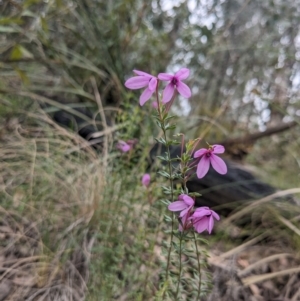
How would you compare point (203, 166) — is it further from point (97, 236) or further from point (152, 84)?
point (97, 236)

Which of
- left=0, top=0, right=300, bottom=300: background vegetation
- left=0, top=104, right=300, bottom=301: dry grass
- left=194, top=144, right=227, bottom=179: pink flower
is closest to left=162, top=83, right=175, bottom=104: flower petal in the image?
left=194, top=144, right=227, bottom=179: pink flower

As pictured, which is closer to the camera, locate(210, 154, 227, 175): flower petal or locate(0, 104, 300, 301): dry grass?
locate(210, 154, 227, 175): flower petal

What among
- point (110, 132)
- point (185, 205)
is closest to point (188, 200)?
point (185, 205)

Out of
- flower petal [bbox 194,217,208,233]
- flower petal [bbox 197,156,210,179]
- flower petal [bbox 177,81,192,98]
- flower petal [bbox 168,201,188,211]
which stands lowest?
flower petal [bbox 194,217,208,233]

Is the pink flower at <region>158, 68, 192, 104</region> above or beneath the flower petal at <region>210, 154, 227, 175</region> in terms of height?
above

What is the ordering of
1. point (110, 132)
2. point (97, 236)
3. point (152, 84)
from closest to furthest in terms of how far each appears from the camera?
point (152, 84), point (97, 236), point (110, 132)

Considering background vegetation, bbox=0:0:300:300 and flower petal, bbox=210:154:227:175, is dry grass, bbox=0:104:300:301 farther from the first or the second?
flower petal, bbox=210:154:227:175

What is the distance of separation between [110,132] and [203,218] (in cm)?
119

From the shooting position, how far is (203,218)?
2.85 ft

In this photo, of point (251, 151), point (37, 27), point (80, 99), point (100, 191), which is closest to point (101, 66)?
point (80, 99)

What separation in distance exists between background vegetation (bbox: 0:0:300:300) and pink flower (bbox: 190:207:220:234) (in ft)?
0.93

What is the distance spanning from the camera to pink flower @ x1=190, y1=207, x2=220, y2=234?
0.85 m

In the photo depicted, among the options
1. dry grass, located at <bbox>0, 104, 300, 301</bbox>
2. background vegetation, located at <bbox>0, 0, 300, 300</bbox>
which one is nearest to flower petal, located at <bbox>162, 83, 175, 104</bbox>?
background vegetation, located at <bbox>0, 0, 300, 300</bbox>

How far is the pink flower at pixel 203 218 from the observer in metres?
0.85
